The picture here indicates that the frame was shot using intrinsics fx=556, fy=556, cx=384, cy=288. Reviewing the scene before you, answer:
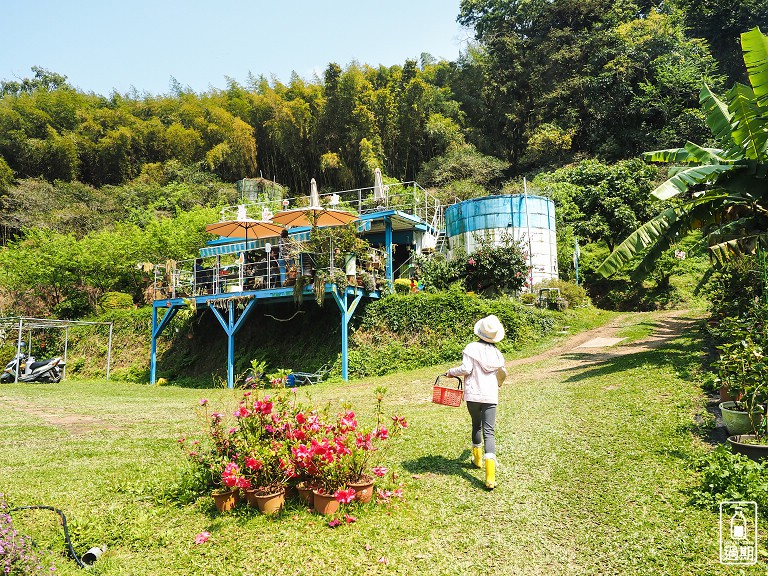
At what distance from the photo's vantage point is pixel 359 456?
177 inches

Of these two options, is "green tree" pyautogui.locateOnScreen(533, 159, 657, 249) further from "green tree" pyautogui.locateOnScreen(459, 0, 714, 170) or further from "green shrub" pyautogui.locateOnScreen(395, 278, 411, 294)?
"green shrub" pyautogui.locateOnScreen(395, 278, 411, 294)

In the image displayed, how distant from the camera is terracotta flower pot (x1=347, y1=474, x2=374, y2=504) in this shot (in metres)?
4.54

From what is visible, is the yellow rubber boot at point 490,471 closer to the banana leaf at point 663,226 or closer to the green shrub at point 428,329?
the banana leaf at point 663,226

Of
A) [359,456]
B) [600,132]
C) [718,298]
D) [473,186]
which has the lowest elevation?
[359,456]

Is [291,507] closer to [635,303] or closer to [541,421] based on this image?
[541,421]

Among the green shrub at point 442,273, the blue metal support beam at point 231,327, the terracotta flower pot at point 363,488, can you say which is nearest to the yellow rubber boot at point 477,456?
the terracotta flower pot at point 363,488

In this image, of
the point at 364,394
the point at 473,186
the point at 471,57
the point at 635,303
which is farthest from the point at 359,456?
the point at 471,57

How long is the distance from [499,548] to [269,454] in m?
1.86

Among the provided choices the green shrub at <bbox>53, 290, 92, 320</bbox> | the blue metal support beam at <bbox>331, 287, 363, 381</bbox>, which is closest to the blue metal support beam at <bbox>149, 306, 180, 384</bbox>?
the blue metal support beam at <bbox>331, 287, 363, 381</bbox>

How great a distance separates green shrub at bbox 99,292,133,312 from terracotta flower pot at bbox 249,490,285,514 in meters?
19.8

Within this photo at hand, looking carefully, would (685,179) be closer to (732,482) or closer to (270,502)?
(732,482)

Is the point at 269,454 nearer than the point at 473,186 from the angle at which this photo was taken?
Yes

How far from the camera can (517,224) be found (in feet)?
60.2

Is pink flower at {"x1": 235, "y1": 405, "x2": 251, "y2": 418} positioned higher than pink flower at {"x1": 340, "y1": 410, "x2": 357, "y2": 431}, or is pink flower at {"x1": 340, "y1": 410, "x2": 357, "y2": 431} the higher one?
pink flower at {"x1": 235, "y1": 405, "x2": 251, "y2": 418}
